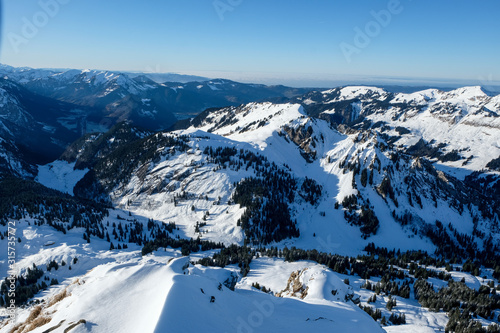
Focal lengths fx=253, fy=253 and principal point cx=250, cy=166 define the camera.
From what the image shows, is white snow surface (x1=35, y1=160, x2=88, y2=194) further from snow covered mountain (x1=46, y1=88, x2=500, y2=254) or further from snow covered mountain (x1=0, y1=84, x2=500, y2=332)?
snow covered mountain (x1=46, y1=88, x2=500, y2=254)

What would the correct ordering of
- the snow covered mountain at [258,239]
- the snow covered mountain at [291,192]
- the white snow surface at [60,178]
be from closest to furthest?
the snow covered mountain at [258,239] → the snow covered mountain at [291,192] → the white snow surface at [60,178]

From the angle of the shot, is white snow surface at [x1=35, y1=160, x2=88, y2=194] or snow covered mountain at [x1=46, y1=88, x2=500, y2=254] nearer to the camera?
snow covered mountain at [x1=46, y1=88, x2=500, y2=254]

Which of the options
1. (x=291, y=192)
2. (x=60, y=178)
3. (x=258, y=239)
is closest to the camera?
(x=258, y=239)

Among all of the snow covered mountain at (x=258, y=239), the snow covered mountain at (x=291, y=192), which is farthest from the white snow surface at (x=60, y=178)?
the snow covered mountain at (x=291, y=192)

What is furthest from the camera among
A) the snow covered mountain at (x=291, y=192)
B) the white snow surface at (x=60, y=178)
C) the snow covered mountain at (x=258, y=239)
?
the white snow surface at (x=60, y=178)

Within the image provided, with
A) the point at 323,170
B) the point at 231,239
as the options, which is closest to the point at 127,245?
the point at 231,239

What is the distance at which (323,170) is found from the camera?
145375 millimetres

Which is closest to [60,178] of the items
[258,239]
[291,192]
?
[258,239]

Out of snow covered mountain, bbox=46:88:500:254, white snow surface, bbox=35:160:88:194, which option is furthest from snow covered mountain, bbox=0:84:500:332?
white snow surface, bbox=35:160:88:194

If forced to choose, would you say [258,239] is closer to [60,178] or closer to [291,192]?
[291,192]

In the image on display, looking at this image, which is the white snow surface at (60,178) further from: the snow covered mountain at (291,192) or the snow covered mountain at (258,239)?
the snow covered mountain at (291,192)

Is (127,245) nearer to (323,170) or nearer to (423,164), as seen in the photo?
(323,170)

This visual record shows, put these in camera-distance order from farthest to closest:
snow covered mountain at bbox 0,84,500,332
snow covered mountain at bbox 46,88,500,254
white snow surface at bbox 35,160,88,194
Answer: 1. white snow surface at bbox 35,160,88,194
2. snow covered mountain at bbox 46,88,500,254
3. snow covered mountain at bbox 0,84,500,332

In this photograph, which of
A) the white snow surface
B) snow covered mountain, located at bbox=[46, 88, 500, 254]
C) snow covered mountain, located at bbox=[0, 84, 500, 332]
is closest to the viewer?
snow covered mountain, located at bbox=[0, 84, 500, 332]
